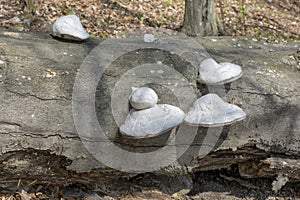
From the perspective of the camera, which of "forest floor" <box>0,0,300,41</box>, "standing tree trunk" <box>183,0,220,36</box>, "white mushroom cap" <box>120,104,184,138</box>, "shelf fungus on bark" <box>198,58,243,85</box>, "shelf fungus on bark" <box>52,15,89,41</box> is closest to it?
"white mushroom cap" <box>120,104,184,138</box>

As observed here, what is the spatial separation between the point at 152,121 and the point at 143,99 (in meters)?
0.19

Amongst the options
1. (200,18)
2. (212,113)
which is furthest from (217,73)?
(200,18)

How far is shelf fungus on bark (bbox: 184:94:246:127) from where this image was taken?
2592 millimetres

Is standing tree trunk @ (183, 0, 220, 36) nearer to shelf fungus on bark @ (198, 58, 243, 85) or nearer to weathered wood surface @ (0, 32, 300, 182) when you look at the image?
→ weathered wood surface @ (0, 32, 300, 182)

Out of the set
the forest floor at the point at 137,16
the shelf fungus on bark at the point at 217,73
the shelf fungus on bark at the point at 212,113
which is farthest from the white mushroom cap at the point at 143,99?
the forest floor at the point at 137,16

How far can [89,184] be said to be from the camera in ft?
10.7

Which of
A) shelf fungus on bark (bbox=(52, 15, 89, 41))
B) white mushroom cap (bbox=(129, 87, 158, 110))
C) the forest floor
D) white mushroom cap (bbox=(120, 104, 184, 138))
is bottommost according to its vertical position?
the forest floor

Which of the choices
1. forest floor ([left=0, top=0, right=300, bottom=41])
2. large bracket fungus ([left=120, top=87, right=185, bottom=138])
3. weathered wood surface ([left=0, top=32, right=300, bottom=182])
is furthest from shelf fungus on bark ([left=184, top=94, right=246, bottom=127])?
forest floor ([left=0, top=0, right=300, bottom=41])

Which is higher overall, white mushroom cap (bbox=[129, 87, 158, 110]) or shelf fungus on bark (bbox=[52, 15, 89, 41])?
shelf fungus on bark (bbox=[52, 15, 89, 41])

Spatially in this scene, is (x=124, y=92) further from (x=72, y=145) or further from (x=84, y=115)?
(x=72, y=145)

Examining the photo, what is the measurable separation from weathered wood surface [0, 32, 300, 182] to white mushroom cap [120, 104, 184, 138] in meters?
0.28

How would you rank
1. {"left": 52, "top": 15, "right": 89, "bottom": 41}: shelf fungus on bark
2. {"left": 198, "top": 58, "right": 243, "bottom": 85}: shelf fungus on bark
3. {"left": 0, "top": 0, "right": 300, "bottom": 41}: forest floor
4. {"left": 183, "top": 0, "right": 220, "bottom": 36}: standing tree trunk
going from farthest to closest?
{"left": 0, "top": 0, "right": 300, "bottom": 41}: forest floor → {"left": 183, "top": 0, "right": 220, "bottom": 36}: standing tree trunk → {"left": 52, "top": 15, "right": 89, "bottom": 41}: shelf fungus on bark → {"left": 198, "top": 58, "right": 243, "bottom": 85}: shelf fungus on bark

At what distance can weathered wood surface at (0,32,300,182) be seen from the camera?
2590mm

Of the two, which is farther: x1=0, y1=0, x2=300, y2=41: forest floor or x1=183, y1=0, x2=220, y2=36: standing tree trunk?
x1=0, y1=0, x2=300, y2=41: forest floor
